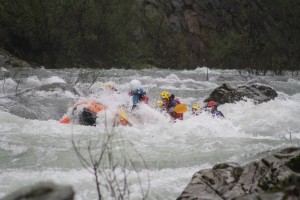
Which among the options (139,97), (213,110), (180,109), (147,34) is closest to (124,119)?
(139,97)

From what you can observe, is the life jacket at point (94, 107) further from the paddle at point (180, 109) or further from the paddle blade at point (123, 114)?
the paddle at point (180, 109)

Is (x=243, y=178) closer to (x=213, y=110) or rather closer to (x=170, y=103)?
(x=213, y=110)

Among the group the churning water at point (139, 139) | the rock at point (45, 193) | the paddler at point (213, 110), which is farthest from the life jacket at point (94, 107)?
the rock at point (45, 193)

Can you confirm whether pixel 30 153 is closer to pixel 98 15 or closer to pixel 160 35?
pixel 98 15

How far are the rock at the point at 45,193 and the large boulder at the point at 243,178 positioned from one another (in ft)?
6.99

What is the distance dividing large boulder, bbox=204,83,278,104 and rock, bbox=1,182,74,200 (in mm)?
11074

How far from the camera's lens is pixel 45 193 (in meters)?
2.26

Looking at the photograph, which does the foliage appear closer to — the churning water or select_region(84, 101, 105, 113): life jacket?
the churning water

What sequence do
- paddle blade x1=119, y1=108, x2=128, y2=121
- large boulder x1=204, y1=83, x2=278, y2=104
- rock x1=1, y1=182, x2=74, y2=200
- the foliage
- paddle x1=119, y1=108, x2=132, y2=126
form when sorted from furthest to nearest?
the foliage, large boulder x1=204, y1=83, x2=278, y2=104, paddle blade x1=119, y1=108, x2=128, y2=121, paddle x1=119, y1=108, x2=132, y2=126, rock x1=1, y1=182, x2=74, y2=200

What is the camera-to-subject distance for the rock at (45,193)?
7.35ft

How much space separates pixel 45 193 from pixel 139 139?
232 inches

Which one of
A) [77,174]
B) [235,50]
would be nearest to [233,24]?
[235,50]

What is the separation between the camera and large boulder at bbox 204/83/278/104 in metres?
13.1

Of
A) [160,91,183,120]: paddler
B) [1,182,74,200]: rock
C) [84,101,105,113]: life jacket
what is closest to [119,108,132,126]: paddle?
[84,101,105,113]: life jacket
